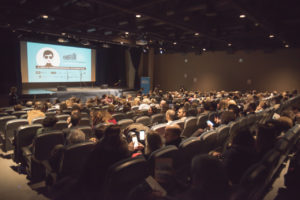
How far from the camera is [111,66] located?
56.6 feet

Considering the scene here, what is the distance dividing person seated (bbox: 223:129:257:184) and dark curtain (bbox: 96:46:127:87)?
1474cm

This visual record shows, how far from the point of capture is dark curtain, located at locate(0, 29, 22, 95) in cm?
1044

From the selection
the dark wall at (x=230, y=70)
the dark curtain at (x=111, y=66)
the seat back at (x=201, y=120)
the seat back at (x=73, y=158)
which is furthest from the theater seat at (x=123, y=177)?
the dark curtain at (x=111, y=66)

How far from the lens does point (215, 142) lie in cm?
294

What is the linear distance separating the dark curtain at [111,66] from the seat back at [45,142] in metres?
13.6

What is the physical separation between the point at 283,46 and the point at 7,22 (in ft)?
45.8

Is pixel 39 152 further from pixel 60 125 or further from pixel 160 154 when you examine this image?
pixel 160 154

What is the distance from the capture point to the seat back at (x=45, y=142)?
106 inches

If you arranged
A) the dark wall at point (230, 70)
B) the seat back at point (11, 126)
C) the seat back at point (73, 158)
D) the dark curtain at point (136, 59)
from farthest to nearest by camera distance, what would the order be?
the dark curtain at point (136, 59) → the dark wall at point (230, 70) → the seat back at point (11, 126) → the seat back at point (73, 158)

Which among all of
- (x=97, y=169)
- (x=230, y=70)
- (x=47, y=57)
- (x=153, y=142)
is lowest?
(x=97, y=169)

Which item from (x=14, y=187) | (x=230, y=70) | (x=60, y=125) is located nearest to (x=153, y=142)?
(x=14, y=187)

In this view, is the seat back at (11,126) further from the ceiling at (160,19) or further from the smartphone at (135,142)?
the ceiling at (160,19)

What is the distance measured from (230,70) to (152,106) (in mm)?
10378

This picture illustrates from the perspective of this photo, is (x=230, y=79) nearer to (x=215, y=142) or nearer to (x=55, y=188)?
(x=215, y=142)
